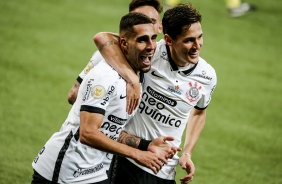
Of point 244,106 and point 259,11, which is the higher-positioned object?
point 259,11

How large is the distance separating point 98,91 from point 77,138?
41 cm

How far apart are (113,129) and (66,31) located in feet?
29.2

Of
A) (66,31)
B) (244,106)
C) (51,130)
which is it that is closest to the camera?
(51,130)

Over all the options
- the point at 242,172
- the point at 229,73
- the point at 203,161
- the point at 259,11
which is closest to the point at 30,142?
the point at 203,161

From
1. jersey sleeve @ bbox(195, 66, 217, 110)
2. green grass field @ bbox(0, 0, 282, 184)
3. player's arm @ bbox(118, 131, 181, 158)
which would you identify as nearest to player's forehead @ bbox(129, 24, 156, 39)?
player's arm @ bbox(118, 131, 181, 158)

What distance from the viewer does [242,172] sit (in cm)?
691

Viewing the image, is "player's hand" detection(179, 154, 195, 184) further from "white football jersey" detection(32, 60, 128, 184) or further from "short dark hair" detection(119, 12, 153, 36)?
"short dark hair" detection(119, 12, 153, 36)

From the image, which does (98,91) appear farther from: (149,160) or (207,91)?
(207,91)

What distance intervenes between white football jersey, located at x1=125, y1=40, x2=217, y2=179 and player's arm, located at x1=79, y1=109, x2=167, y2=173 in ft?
2.80

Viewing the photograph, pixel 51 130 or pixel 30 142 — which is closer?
pixel 30 142

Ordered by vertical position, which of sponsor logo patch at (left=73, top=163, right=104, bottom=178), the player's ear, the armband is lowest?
sponsor logo patch at (left=73, top=163, right=104, bottom=178)

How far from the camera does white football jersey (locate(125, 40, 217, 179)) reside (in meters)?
3.97

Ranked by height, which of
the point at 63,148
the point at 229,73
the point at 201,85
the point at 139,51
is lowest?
the point at 229,73

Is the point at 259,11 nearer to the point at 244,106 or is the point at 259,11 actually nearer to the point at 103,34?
the point at 244,106
